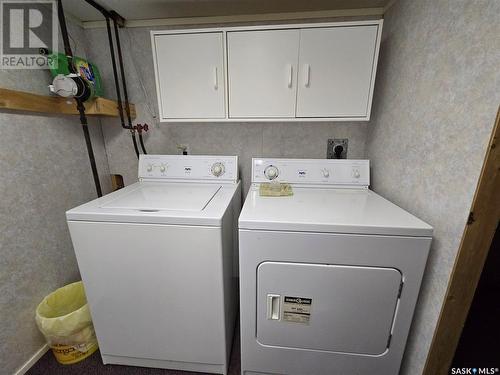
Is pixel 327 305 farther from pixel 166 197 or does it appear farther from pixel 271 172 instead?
pixel 166 197

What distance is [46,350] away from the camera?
1314 millimetres

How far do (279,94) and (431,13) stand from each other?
78 centimetres

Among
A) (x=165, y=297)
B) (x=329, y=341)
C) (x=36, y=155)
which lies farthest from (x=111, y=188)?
(x=329, y=341)

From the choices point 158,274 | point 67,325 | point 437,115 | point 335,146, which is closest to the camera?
point 437,115

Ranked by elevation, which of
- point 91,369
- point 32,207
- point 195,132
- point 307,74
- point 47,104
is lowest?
point 91,369

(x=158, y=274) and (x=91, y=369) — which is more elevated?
(x=158, y=274)

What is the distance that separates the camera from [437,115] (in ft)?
2.97

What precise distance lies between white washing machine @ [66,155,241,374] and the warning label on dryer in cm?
31

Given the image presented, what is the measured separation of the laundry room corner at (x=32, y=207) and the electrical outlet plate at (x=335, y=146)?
192cm

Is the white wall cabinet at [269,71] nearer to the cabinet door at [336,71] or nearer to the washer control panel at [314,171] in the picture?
the cabinet door at [336,71]

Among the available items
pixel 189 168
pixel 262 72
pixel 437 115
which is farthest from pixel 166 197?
pixel 437 115

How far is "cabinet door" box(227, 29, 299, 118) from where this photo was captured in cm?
120

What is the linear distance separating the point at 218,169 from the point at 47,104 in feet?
3.63

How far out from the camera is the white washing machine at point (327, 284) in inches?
33.7
